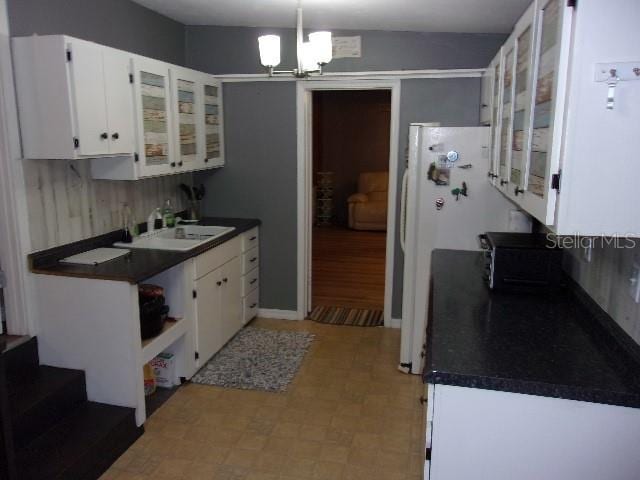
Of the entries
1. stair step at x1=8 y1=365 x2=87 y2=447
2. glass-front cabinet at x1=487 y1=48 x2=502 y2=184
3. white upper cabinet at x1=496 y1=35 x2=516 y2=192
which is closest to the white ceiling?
glass-front cabinet at x1=487 y1=48 x2=502 y2=184

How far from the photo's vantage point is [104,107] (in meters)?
2.71

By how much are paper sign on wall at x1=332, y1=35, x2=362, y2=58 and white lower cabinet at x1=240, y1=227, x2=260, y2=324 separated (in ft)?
5.28

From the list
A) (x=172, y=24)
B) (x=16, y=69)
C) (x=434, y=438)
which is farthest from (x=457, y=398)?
(x=172, y=24)

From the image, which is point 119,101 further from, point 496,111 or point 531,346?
point 531,346

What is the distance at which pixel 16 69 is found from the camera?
2514 millimetres

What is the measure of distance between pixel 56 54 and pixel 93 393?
1750mm

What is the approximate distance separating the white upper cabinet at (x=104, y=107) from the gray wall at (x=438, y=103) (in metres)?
1.62

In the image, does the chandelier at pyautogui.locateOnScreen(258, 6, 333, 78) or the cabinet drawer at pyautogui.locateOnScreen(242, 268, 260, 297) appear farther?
the cabinet drawer at pyautogui.locateOnScreen(242, 268, 260, 297)

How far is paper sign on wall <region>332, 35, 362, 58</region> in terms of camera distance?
157 inches

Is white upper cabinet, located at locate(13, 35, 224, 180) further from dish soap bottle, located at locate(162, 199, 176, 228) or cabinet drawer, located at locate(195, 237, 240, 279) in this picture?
cabinet drawer, located at locate(195, 237, 240, 279)

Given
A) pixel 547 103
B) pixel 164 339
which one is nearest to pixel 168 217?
pixel 164 339

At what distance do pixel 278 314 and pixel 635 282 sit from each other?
130 inches

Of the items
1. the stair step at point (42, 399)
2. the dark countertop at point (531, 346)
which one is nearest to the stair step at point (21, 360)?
the stair step at point (42, 399)

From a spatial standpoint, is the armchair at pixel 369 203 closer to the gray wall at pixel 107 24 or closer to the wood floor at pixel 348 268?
the wood floor at pixel 348 268
